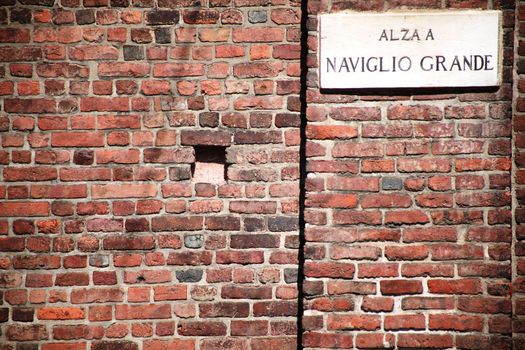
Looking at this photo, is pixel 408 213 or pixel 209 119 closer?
pixel 408 213

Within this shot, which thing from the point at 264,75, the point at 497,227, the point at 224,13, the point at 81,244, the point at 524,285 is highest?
the point at 224,13

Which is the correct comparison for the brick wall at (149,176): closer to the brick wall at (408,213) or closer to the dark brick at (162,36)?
the dark brick at (162,36)

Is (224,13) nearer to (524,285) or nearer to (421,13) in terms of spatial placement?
(421,13)

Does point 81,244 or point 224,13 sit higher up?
point 224,13

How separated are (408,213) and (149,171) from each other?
1.32m

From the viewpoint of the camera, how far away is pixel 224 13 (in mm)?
2145

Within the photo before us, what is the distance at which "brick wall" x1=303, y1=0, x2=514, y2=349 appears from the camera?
2018 mm

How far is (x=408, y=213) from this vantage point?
2.04 metres

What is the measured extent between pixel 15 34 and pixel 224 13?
1.08 metres

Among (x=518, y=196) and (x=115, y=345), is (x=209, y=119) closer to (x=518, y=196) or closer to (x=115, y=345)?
(x=115, y=345)

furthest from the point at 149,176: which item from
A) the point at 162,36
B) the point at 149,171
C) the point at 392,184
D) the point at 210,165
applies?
the point at 392,184

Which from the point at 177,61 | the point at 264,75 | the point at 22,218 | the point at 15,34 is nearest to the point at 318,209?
the point at 264,75

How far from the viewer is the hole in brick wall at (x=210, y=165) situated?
7.18ft

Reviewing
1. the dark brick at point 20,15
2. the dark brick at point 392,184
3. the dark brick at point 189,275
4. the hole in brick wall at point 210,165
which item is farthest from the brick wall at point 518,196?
the dark brick at point 20,15
